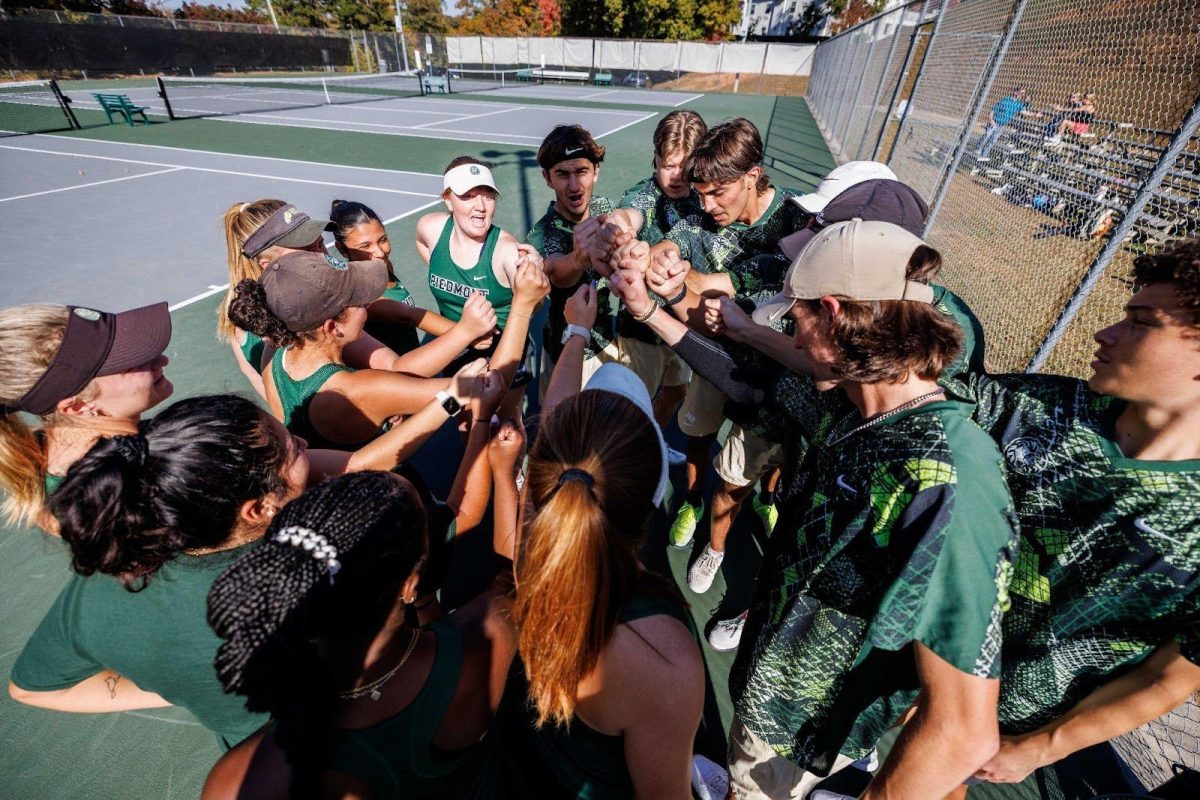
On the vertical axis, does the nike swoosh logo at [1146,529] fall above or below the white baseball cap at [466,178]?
below

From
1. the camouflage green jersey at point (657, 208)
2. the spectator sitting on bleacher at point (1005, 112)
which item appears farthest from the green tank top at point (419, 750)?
the spectator sitting on bleacher at point (1005, 112)

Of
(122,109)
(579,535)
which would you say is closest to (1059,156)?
(579,535)

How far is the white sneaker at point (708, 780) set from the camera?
2.27 metres

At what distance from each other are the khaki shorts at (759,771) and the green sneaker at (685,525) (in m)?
1.48

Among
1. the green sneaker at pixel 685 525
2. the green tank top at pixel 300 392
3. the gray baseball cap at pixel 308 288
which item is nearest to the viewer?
the gray baseball cap at pixel 308 288

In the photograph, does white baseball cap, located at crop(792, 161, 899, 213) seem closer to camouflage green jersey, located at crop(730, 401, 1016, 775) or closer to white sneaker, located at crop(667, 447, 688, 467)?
camouflage green jersey, located at crop(730, 401, 1016, 775)

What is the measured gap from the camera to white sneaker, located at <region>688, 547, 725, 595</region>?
3168mm

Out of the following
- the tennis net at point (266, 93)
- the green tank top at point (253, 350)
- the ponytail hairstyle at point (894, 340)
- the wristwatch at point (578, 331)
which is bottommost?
the tennis net at point (266, 93)

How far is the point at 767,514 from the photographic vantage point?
11.9 ft

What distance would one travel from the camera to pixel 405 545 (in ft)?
4.07

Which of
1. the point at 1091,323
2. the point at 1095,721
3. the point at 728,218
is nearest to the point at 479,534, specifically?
the point at 728,218

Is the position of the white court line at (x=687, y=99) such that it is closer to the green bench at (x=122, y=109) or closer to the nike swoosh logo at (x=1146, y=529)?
the green bench at (x=122, y=109)

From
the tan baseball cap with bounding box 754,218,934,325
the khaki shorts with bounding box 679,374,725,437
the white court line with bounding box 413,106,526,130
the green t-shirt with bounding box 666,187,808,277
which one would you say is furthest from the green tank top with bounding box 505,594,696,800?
the white court line with bounding box 413,106,526,130

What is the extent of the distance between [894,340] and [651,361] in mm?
2372
